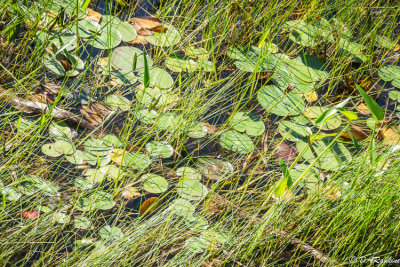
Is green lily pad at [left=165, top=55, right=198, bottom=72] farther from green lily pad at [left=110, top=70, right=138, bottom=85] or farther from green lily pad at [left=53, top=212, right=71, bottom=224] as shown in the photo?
green lily pad at [left=53, top=212, right=71, bottom=224]

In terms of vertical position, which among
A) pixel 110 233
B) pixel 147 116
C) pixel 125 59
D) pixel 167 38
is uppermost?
pixel 167 38

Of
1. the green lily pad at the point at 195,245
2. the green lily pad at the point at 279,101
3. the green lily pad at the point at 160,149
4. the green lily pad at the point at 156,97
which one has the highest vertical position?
the green lily pad at the point at 279,101

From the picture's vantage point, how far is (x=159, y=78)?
182cm

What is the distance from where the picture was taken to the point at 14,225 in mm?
1291

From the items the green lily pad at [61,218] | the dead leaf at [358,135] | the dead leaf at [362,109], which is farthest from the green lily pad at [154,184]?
the dead leaf at [362,109]

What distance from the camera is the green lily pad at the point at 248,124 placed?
5.72 feet

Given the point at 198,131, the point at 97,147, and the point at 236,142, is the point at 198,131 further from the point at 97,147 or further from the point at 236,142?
the point at 97,147

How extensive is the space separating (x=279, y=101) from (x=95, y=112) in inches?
31.4

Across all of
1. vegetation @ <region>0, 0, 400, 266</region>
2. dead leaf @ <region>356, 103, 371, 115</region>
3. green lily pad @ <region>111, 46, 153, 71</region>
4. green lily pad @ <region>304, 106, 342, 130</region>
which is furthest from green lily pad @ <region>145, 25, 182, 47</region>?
dead leaf @ <region>356, 103, 371, 115</region>

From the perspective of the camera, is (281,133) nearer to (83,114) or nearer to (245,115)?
(245,115)

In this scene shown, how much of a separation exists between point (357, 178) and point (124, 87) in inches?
39.9

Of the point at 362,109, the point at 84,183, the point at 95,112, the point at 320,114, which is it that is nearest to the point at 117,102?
the point at 95,112

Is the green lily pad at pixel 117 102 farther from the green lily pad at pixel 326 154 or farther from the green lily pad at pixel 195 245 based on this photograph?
the green lily pad at pixel 326 154

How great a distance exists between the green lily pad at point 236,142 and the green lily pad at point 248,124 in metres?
0.03
